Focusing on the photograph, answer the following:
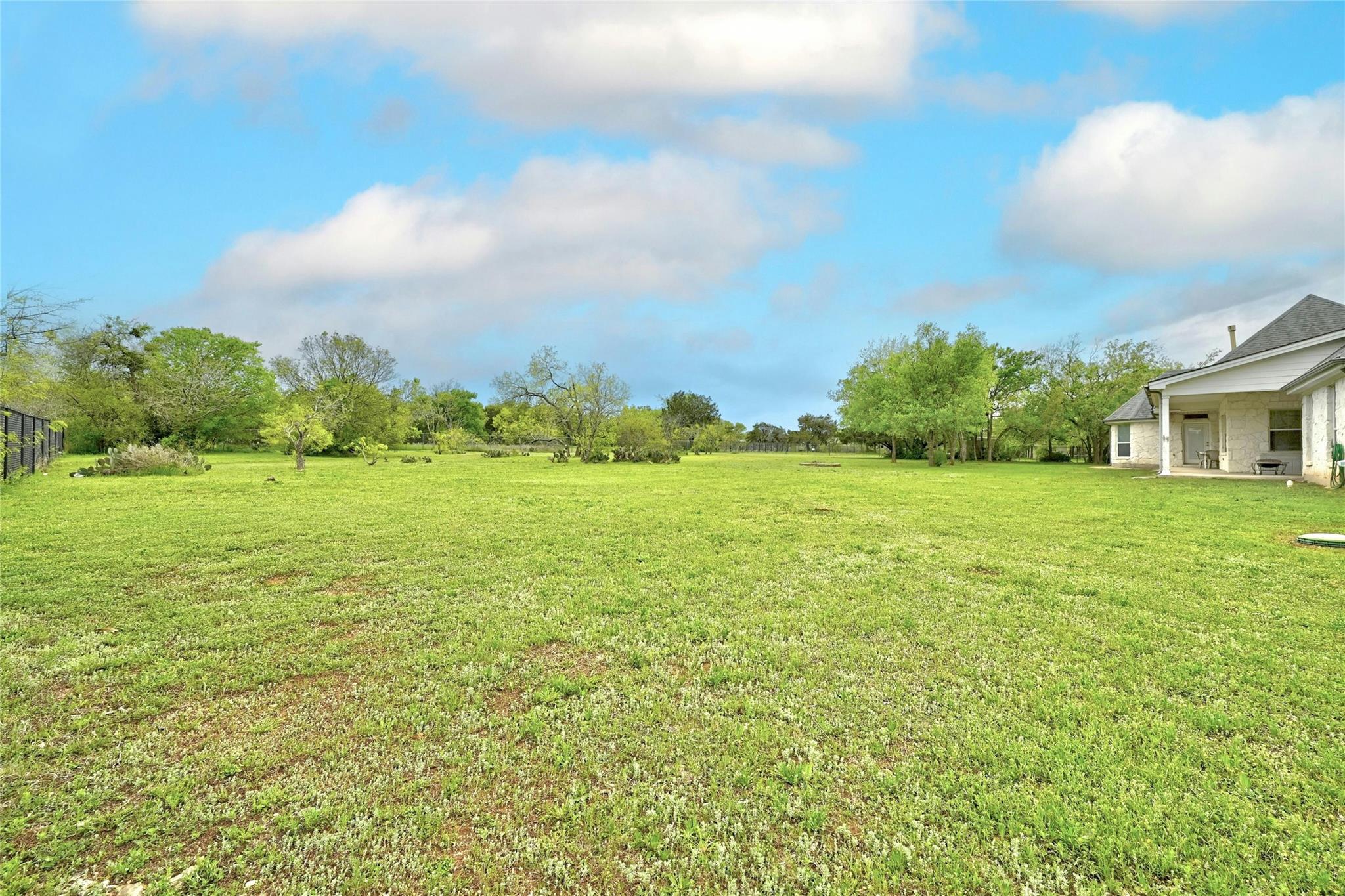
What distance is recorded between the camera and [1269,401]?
17.5 metres

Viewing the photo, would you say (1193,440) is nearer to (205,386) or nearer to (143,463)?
(143,463)

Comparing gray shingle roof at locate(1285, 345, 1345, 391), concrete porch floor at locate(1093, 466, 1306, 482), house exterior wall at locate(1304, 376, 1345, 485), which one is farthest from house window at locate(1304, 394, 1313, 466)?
gray shingle roof at locate(1285, 345, 1345, 391)

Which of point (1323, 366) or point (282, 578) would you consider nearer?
point (282, 578)

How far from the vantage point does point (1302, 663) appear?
3369mm

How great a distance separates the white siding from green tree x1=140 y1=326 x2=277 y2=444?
154 feet

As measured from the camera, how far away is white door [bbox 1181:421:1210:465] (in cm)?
2200

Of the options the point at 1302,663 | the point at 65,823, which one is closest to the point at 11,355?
the point at 65,823

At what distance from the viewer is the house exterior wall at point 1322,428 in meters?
12.1

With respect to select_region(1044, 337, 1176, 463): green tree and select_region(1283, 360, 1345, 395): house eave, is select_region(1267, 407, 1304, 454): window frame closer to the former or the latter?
select_region(1283, 360, 1345, 395): house eave

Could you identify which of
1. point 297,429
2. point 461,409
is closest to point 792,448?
point 461,409

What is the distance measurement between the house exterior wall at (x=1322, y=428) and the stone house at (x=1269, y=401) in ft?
0.10

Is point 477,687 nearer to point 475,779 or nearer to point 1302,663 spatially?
point 475,779

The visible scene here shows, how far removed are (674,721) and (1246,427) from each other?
25707 millimetres

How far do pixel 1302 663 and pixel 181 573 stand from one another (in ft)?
31.9
